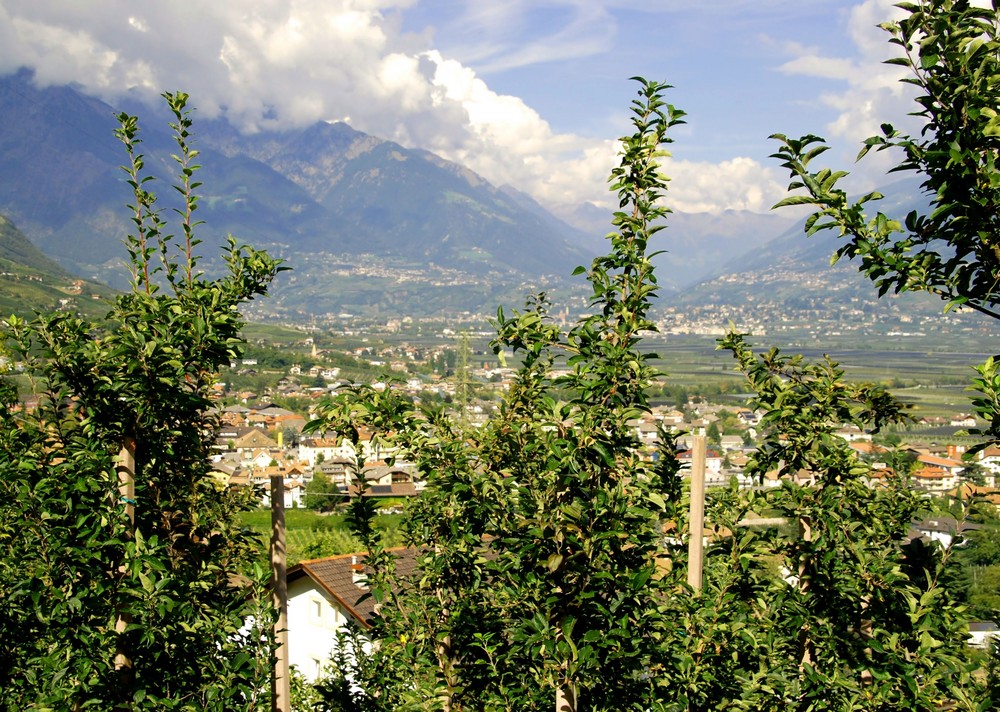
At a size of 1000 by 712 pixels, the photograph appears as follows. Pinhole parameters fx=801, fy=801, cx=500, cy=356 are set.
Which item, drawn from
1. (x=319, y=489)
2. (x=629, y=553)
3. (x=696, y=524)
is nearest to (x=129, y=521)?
(x=629, y=553)

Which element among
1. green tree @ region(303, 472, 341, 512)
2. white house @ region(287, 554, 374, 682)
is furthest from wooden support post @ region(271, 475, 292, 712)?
green tree @ region(303, 472, 341, 512)

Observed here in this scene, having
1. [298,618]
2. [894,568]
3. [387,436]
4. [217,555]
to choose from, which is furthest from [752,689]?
[298,618]

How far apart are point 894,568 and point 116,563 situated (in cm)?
405

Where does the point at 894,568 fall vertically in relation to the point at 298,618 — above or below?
above

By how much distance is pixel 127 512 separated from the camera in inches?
151

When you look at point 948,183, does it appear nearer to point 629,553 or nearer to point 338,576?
point 629,553

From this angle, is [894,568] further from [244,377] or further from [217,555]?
[244,377]

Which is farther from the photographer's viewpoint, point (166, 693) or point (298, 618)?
point (298, 618)

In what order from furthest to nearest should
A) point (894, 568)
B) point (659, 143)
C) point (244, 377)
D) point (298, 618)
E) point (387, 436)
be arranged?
1. point (244, 377)
2. point (298, 618)
3. point (894, 568)
4. point (387, 436)
5. point (659, 143)

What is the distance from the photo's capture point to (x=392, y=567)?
5586 millimetres

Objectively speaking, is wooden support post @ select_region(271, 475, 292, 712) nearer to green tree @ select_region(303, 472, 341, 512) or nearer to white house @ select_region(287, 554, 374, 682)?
white house @ select_region(287, 554, 374, 682)

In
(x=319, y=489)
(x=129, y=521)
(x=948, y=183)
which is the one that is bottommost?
(x=319, y=489)

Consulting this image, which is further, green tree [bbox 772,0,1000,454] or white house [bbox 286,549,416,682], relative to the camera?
white house [bbox 286,549,416,682]

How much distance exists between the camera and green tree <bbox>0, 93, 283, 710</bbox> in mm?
3715
